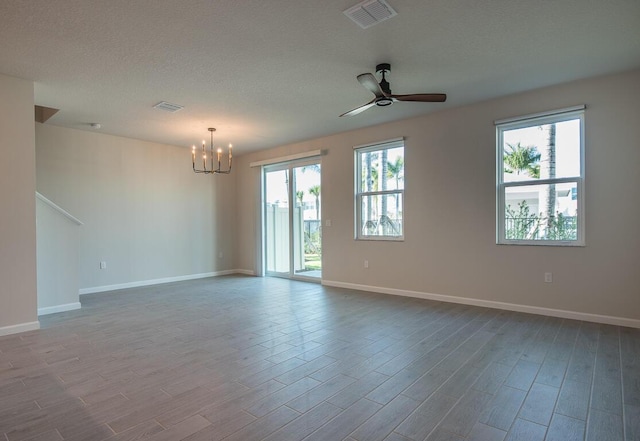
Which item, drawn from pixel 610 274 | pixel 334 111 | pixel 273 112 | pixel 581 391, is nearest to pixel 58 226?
pixel 273 112

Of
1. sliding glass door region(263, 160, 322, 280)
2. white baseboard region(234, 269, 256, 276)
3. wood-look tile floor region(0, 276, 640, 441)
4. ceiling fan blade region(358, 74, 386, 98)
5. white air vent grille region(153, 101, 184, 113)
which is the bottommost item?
white baseboard region(234, 269, 256, 276)

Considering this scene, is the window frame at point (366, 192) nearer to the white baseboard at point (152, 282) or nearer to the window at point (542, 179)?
the window at point (542, 179)

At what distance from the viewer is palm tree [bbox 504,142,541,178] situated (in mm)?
4203

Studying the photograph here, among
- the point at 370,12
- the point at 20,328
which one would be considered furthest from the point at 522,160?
the point at 20,328

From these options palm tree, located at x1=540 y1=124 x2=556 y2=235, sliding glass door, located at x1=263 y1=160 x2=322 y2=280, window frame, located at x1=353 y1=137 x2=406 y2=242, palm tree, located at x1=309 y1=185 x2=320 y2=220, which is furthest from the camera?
sliding glass door, located at x1=263 y1=160 x2=322 y2=280

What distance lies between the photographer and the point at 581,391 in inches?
A: 89.6

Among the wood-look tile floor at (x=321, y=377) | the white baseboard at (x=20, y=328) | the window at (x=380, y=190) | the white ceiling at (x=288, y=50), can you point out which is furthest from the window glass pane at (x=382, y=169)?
the white baseboard at (x=20, y=328)

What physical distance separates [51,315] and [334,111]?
440cm

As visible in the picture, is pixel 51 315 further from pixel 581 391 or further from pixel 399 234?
pixel 581 391

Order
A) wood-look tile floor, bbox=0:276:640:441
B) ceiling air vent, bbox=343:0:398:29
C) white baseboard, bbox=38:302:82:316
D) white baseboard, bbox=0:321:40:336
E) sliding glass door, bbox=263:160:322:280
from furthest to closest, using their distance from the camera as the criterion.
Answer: sliding glass door, bbox=263:160:322:280, white baseboard, bbox=38:302:82:316, white baseboard, bbox=0:321:40:336, ceiling air vent, bbox=343:0:398:29, wood-look tile floor, bbox=0:276:640:441

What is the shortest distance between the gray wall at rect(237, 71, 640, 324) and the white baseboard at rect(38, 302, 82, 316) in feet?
12.1

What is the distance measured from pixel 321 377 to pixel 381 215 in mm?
3438

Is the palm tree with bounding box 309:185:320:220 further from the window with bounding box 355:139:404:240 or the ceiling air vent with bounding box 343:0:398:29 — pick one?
the ceiling air vent with bounding box 343:0:398:29

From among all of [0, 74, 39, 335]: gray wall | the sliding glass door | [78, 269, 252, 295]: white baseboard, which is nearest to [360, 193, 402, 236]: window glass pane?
the sliding glass door
